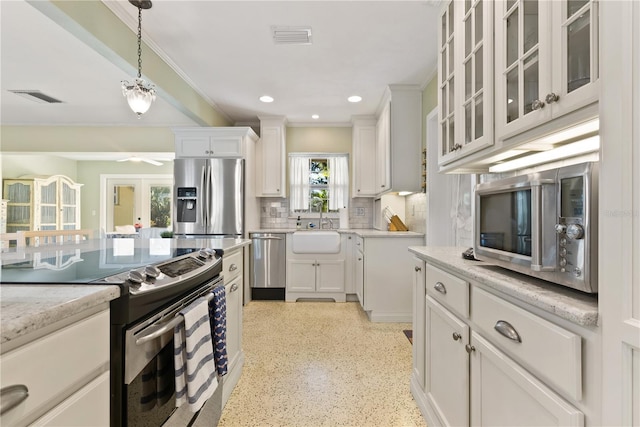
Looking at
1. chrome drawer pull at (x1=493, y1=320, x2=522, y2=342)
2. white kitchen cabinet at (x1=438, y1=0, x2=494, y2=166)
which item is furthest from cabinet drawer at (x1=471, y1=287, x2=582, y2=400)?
white kitchen cabinet at (x1=438, y1=0, x2=494, y2=166)

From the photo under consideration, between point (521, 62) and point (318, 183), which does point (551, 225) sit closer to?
point (521, 62)

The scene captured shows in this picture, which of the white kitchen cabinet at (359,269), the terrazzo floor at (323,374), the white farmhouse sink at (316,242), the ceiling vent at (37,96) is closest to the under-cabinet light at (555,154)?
the terrazzo floor at (323,374)

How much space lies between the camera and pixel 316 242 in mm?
3984

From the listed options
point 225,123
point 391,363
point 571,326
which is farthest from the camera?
point 225,123

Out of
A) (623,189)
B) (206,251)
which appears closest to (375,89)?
(206,251)

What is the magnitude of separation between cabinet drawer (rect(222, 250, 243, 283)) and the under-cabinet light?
1.64 meters

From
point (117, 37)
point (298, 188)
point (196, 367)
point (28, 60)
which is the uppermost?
point (28, 60)

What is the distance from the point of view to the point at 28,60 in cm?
293

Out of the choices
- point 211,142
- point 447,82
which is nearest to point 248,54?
point 211,142

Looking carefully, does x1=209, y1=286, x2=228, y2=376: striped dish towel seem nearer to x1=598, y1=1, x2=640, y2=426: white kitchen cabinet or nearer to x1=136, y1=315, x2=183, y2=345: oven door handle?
x1=136, y1=315, x2=183, y2=345: oven door handle

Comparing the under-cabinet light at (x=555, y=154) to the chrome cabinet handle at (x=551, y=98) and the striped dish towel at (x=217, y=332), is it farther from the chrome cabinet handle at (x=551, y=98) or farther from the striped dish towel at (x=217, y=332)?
the striped dish towel at (x=217, y=332)

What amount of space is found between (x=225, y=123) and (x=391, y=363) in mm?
3833

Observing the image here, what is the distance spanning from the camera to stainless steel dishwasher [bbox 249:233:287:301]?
4.06 metres

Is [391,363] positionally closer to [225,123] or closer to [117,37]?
[117,37]
